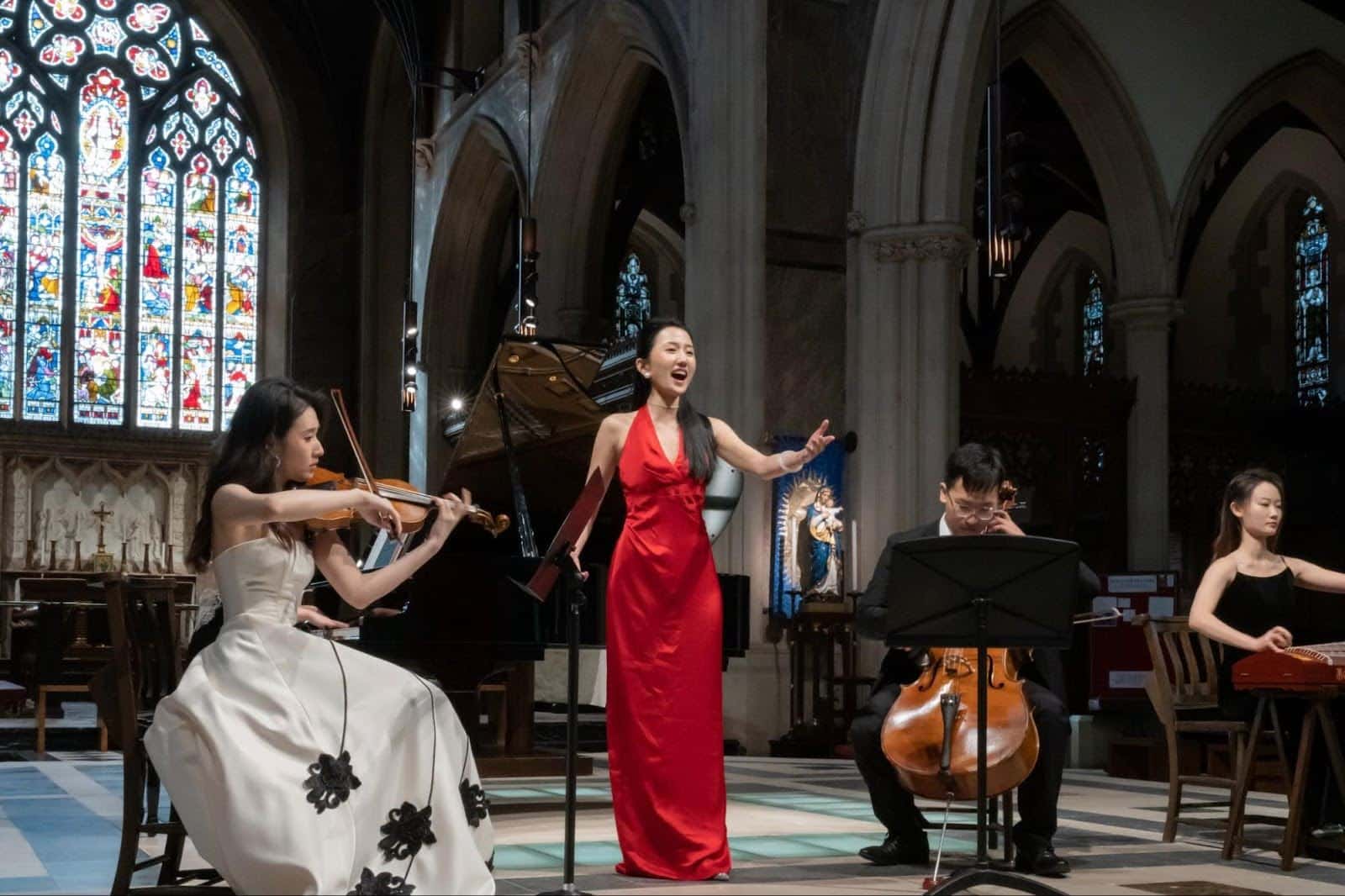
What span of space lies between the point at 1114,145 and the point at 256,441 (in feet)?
37.8

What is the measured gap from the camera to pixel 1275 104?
15.2 m

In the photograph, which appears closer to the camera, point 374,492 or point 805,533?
point 374,492

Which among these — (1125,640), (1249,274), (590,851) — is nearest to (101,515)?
(1125,640)

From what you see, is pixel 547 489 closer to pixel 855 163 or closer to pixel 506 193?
pixel 855 163

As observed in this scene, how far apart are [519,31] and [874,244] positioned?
20.5 feet

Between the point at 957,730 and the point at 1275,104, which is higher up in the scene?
the point at 1275,104

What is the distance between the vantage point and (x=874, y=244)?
1121 cm

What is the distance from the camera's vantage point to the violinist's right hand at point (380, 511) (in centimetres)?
362

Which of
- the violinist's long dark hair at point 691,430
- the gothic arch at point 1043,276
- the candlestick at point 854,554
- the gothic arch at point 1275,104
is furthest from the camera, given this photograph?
the gothic arch at point 1043,276

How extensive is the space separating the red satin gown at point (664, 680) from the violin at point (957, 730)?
1.75 feet

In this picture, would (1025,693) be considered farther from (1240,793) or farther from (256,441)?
(256,441)

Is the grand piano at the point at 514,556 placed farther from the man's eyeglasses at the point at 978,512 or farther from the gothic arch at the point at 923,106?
the gothic arch at the point at 923,106

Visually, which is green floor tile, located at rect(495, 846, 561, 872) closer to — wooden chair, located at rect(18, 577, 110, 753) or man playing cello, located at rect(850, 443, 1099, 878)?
man playing cello, located at rect(850, 443, 1099, 878)

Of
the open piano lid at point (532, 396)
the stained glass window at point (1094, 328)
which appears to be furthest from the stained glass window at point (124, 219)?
the open piano lid at point (532, 396)
